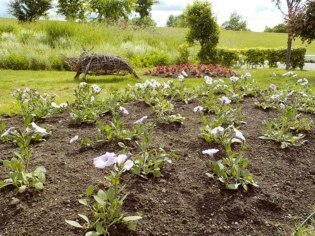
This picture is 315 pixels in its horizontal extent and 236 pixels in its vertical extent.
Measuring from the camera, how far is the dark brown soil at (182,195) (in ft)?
6.79

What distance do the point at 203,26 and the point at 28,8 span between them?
2462cm

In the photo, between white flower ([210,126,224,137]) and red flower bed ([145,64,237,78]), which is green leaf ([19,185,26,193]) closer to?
white flower ([210,126,224,137])

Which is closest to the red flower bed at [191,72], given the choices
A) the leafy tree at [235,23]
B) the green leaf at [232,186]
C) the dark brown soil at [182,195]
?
the dark brown soil at [182,195]

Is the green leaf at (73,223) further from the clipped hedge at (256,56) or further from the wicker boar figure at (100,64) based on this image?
the clipped hedge at (256,56)

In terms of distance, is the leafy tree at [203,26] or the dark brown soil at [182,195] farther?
the leafy tree at [203,26]

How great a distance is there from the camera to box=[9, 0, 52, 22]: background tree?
103ft

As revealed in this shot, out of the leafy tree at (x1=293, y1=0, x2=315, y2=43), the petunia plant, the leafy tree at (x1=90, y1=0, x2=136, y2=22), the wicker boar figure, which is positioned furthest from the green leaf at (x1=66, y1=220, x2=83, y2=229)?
the leafy tree at (x1=90, y1=0, x2=136, y2=22)

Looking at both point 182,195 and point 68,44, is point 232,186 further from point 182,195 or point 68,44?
point 68,44

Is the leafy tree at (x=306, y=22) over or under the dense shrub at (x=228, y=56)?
over

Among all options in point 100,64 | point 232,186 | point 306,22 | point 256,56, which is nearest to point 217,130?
point 232,186

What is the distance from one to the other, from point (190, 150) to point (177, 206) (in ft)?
3.22

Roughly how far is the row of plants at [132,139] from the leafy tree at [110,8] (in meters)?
22.7

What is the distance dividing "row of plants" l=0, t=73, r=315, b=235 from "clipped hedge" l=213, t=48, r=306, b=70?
29.3 feet

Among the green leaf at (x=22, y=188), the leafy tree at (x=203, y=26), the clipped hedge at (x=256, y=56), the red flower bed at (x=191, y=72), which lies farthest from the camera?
the clipped hedge at (x=256, y=56)
